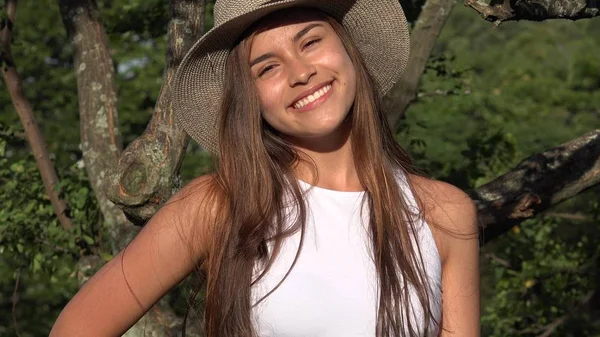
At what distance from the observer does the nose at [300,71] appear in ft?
8.88

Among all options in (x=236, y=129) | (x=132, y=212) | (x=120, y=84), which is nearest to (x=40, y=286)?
(x=120, y=84)

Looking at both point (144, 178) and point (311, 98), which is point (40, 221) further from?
point (311, 98)

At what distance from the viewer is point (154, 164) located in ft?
11.0

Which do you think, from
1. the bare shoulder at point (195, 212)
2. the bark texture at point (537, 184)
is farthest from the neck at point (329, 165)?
the bark texture at point (537, 184)

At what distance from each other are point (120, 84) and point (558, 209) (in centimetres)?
285

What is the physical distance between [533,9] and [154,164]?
3.80 ft

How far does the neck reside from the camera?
2.86m

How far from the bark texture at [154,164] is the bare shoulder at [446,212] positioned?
2.62ft

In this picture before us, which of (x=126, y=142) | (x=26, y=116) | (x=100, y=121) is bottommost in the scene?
(x=126, y=142)

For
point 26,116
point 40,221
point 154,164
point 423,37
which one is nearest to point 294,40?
point 154,164

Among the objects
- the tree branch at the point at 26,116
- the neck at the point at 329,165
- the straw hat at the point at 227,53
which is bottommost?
the tree branch at the point at 26,116

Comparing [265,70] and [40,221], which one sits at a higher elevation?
[265,70]

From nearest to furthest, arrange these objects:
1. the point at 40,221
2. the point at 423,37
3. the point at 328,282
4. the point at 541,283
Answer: the point at 328,282
the point at 423,37
the point at 40,221
the point at 541,283

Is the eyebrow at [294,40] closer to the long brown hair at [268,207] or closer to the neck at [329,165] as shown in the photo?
the long brown hair at [268,207]
